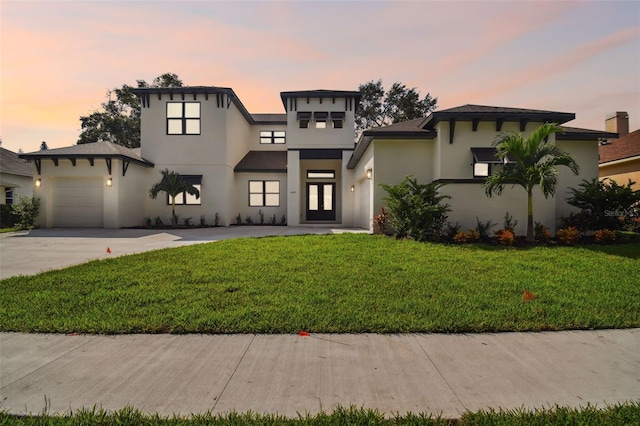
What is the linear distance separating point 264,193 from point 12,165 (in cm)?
1803

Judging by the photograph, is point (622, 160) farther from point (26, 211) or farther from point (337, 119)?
point (26, 211)

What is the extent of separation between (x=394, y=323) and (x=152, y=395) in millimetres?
2421

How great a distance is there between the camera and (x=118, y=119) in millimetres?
28875

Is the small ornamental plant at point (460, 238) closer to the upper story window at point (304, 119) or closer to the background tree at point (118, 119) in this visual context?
the upper story window at point (304, 119)

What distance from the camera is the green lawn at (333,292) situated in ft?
11.9

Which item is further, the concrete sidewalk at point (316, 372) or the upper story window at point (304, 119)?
the upper story window at point (304, 119)

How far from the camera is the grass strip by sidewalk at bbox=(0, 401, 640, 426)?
199 centimetres

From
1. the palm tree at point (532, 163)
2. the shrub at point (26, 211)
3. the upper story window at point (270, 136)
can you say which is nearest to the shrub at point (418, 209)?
the palm tree at point (532, 163)

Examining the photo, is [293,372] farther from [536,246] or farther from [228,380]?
[536,246]

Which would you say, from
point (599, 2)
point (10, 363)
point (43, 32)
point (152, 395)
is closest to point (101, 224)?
point (43, 32)

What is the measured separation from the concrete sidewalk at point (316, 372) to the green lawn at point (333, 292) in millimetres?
242

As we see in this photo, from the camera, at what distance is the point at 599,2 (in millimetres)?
6648

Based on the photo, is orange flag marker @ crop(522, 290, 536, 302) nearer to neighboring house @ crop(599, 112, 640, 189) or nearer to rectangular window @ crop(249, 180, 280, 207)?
neighboring house @ crop(599, 112, 640, 189)

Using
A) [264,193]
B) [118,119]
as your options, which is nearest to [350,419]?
[264,193]
